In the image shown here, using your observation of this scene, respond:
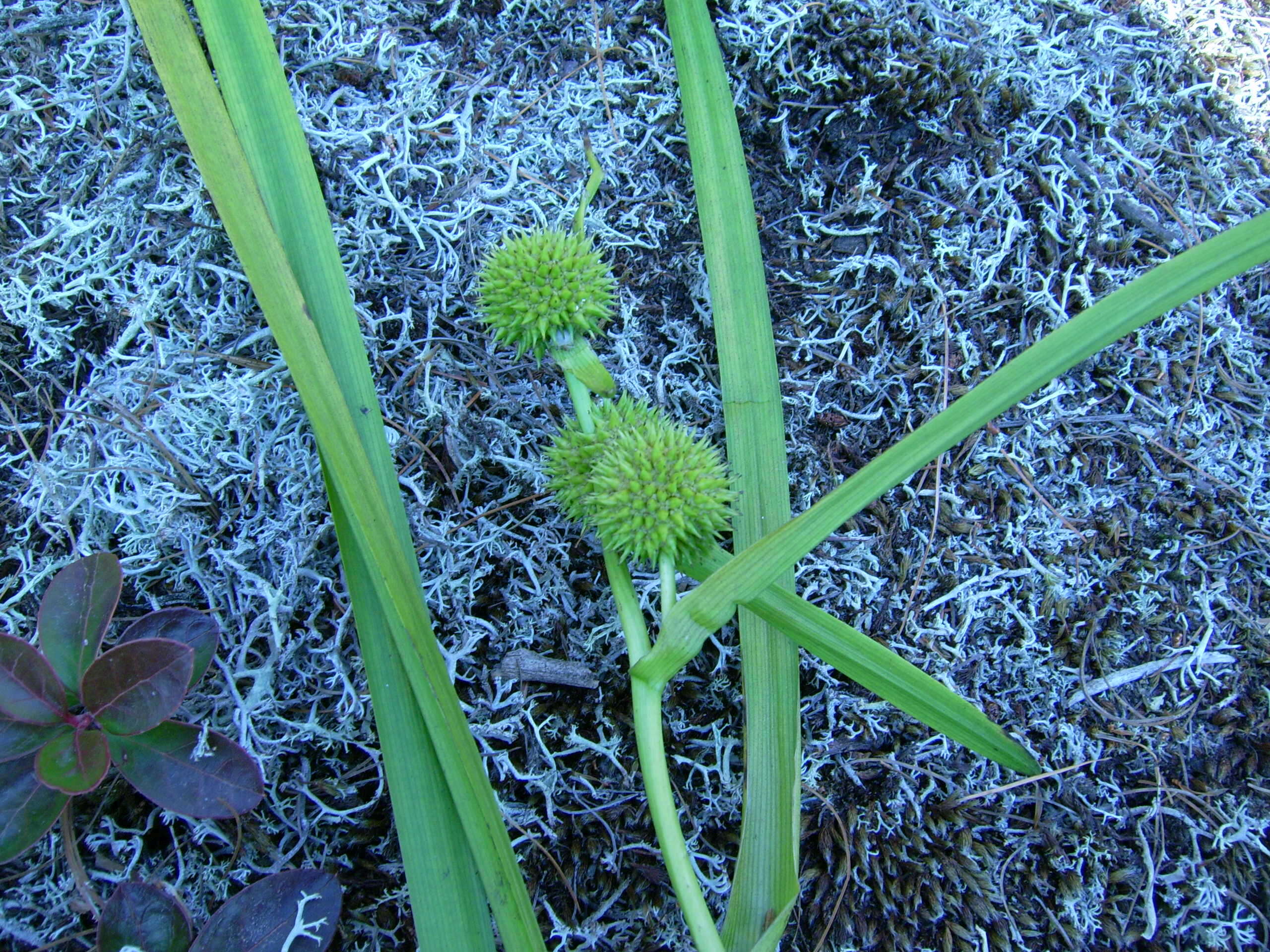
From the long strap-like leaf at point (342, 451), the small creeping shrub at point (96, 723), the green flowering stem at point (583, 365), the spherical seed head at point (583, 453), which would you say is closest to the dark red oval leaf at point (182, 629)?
the small creeping shrub at point (96, 723)

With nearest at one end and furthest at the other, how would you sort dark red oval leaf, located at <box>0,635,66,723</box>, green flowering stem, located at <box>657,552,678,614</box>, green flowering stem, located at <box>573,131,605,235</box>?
dark red oval leaf, located at <box>0,635,66,723</box>, green flowering stem, located at <box>657,552,678,614</box>, green flowering stem, located at <box>573,131,605,235</box>

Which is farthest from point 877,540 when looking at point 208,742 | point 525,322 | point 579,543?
point 208,742

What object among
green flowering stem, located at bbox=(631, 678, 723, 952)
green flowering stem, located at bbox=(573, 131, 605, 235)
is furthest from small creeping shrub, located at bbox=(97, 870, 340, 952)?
green flowering stem, located at bbox=(573, 131, 605, 235)

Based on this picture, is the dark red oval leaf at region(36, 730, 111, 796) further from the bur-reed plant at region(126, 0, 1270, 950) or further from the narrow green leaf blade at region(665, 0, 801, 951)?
the narrow green leaf blade at region(665, 0, 801, 951)

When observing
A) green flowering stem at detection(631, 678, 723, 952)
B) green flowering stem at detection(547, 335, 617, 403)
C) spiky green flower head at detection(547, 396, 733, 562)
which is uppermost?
green flowering stem at detection(547, 335, 617, 403)

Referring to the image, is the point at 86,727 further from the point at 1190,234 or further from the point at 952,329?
the point at 1190,234

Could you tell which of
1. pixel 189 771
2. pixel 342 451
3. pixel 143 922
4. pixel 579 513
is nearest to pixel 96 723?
pixel 189 771

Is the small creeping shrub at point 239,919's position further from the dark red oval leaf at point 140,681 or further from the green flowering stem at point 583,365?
the green flowering stem at point 583,365

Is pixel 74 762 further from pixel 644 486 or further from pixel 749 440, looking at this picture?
pixel 749 440
